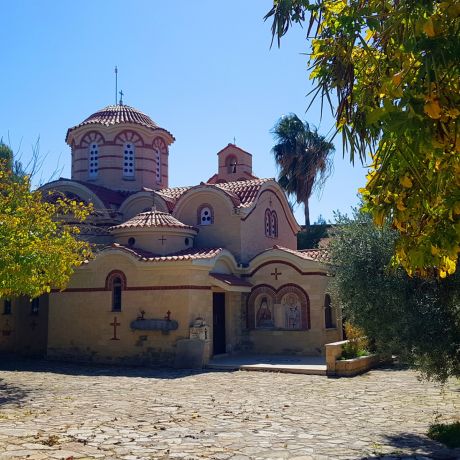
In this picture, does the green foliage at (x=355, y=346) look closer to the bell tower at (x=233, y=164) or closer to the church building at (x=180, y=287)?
the church building at (x=180, y=287)

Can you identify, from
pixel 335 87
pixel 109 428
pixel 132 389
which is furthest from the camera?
pixel 132 389

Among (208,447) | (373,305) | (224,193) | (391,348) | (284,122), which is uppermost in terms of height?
(284,122)

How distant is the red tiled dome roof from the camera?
2527 cm

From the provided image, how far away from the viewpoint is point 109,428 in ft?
28.7

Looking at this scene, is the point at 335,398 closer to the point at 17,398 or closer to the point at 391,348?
the point at 391,348

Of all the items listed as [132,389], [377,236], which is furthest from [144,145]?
[377,236]

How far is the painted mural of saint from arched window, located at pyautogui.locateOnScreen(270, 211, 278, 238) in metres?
3.79

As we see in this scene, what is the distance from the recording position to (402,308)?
8.77 meters

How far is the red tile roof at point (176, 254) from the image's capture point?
17.9 metres

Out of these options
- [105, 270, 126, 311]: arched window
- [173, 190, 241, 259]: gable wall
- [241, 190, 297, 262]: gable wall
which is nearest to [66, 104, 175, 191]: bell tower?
[173, 190, 241, 259]: gable wall

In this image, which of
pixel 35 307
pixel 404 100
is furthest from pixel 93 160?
pixel 404 100

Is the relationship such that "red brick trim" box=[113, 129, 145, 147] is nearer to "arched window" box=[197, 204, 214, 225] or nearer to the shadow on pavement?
"arched window" box=[197, 204, 214, 225]

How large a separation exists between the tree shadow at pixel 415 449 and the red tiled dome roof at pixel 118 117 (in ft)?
65.0

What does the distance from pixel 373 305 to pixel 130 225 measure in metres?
11.8
